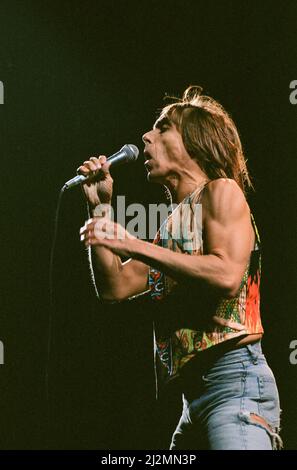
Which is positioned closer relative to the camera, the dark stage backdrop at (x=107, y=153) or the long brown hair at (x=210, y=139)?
the long brown hair at (x=210, y=139)

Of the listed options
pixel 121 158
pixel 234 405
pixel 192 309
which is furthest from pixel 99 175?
pixel 234 405

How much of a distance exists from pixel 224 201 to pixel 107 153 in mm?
941

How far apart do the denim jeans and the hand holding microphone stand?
62cm

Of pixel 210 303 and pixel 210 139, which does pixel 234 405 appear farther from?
pixel 210 139

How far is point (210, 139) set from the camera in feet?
5.36

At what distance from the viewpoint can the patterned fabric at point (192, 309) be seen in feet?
4.46

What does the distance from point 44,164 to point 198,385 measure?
3.94 ft

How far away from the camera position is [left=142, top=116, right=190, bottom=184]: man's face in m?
1.64

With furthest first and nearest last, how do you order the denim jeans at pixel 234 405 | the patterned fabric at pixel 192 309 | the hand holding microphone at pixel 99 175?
the hand holding microphone at pixel 99 175 → the patterned fabric at pixel 192 309 → the denim jeans at pixel 234 405

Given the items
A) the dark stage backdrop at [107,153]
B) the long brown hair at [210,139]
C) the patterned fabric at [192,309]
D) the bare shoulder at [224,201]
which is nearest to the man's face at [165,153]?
the long brown hair at [210,139]

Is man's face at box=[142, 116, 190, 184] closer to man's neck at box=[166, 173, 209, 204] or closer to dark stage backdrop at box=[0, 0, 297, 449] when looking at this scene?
man's neck at box=[166, 173, 209, 204]

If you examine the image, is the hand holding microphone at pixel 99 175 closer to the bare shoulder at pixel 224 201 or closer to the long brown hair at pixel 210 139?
the long brown hair at pixel 210 139

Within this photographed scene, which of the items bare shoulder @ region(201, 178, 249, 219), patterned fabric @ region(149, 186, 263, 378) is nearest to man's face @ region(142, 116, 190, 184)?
patterned fabric @ region(149, 186, 263, 378)

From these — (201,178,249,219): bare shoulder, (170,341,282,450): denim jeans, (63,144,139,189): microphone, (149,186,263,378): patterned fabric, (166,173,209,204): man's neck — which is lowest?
(170,341,282,450): denim jeans
